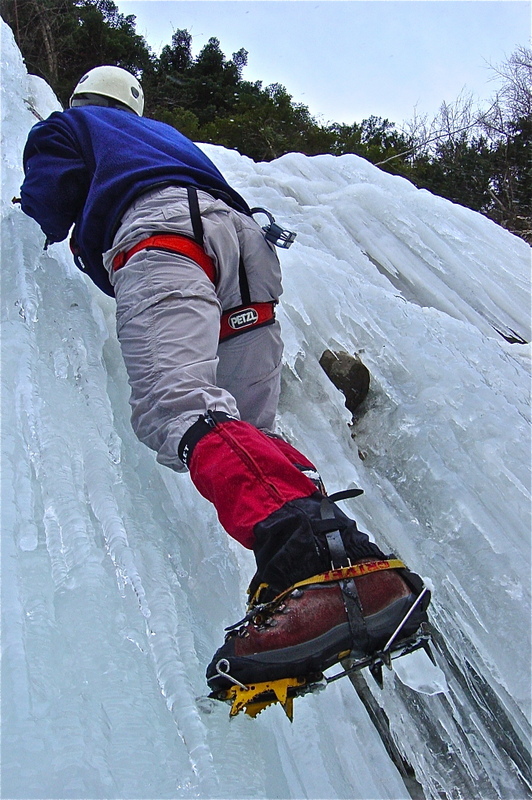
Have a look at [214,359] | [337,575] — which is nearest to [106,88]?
[214,359]

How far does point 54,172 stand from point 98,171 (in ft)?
0.47

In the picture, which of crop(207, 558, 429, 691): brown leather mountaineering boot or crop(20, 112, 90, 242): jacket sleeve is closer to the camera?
crop(207, 558, 429, 691): brown leather mountaineering boot

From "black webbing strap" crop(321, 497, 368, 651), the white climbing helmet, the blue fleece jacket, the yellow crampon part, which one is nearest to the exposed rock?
the blue fleece jacket

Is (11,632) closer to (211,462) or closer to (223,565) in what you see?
(211,462)

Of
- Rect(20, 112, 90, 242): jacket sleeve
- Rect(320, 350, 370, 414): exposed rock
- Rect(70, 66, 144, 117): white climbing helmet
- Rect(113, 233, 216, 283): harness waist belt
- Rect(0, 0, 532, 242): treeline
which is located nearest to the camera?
Rect(113, 233, 216, 283): harness waist belt

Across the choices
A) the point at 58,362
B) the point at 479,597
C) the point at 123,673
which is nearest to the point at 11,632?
the point at 123,673

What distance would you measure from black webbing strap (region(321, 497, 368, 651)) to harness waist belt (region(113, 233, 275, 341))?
2.00 feet

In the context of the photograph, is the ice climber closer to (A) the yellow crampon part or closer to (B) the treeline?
(A) the yellow crampon part

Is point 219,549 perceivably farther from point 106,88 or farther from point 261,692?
point 106,88

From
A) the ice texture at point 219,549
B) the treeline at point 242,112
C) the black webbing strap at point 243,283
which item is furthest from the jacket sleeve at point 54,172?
the treeline at point 242,112

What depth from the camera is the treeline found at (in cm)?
795

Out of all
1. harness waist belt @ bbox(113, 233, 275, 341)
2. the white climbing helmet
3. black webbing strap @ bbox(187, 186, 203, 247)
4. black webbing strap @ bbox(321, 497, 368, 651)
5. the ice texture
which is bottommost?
the ice texture

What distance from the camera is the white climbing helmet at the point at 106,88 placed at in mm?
1854

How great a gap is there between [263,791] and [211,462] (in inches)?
22.6
